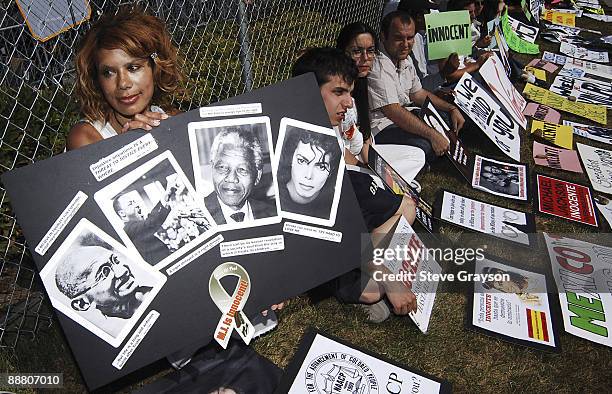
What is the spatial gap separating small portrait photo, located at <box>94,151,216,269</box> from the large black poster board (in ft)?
0.04

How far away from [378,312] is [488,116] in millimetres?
2483

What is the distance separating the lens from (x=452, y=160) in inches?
149

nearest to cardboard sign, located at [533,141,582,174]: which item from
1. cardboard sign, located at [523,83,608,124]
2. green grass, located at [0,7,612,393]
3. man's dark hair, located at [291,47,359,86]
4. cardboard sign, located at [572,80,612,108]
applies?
cardboard sign, located at [523,83,608,124]

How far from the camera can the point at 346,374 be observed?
7.31 ft

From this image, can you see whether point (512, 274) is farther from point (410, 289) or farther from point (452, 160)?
point (452, 160)

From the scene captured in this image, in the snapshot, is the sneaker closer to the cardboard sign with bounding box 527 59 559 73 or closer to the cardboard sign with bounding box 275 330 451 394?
the cardboard sign with bounding box 275 330 451 394

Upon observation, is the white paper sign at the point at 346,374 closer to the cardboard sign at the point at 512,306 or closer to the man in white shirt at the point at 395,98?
the cardboard sign at the point at 512,306

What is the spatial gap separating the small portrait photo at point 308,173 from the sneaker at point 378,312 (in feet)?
2.65

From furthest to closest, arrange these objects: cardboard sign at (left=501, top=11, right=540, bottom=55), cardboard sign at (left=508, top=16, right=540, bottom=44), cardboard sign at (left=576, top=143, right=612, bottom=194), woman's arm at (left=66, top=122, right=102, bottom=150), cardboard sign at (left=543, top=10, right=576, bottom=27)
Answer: cardboard sign at (left=543, top=10, right=576, bottom=27), cardboard sign at (left=508, top=16, right=540, bottom=44), cardboard sign at (left=501, top=11, right=540, bottom=55), cardboard sign at (left=576, top=143, right=612, bottom=194), woman's arm at (left=66, top=122, right=102, bottom=150)

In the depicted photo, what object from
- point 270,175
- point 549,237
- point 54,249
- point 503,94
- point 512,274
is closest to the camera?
point 54,249

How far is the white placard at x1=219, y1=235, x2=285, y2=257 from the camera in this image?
1.86 m

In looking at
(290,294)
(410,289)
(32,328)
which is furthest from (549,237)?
(32,328)

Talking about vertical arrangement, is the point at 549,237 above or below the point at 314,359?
below

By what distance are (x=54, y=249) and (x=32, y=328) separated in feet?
3.62
